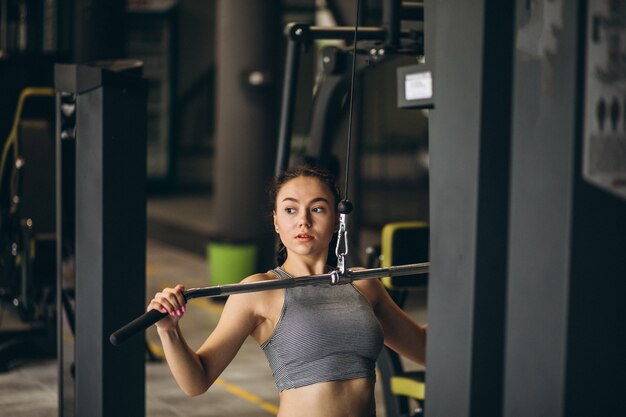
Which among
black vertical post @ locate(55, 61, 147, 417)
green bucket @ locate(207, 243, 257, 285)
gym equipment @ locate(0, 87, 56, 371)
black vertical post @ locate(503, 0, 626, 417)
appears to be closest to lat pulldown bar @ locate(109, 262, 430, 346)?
black vertical post @ locate(503, 0, 626, 417)

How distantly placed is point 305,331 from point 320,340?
0.05 metres

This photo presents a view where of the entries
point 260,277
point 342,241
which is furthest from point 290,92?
point 342,241

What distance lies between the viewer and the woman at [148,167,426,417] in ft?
9.41

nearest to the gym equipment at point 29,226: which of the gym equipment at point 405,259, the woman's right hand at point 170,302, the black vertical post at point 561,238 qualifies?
the gym equipment at point 405,259

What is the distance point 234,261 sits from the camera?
9.41 m

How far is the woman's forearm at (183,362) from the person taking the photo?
2.73 m

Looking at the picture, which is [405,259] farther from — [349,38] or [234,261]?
[234,261]

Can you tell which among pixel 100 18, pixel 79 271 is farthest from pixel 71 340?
pixel 100 18

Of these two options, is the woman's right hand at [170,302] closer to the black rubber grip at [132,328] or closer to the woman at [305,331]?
Result: the black rubber grip at [132,328]

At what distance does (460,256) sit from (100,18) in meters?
9.36

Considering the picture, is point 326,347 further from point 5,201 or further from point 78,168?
point 5,201

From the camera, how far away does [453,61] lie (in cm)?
183

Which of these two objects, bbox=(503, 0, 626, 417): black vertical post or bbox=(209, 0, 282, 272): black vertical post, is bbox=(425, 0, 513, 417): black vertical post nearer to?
bbox=(503, 0, 626, 417): black vertical post

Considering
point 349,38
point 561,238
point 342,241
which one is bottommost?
point 342,241
